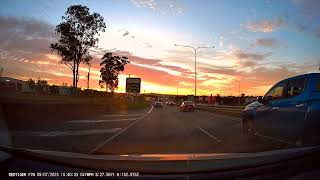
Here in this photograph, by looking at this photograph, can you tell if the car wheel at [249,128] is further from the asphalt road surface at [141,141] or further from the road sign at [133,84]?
the road sign at [133,84]

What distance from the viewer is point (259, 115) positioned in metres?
15.3

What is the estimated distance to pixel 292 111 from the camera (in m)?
12.5

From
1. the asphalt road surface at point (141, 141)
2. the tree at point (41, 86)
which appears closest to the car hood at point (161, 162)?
the asphalt road surface at point (141, 141)

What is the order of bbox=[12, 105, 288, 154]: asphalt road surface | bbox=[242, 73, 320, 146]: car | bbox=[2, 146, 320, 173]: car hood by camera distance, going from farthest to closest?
1. bbox=[12, 105, 288, 154]: asphalt road surface
2. bbox=[242, 73, 320, 146]: car
3. bbox=[2, 146, 320, 173]: car hood

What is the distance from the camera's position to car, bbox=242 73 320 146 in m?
11.6

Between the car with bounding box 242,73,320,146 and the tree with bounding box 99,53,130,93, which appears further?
the tree with bounding box 99,53,130,93

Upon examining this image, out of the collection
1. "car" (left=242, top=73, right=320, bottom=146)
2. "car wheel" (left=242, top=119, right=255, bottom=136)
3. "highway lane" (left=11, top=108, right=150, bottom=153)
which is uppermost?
"car" (left=242, top=73, right=320, bottom=146)

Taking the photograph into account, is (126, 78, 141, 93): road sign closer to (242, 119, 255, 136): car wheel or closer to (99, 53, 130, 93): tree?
(99, 53, 130, 93): tree

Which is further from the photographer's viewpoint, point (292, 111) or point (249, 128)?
point (249, 128)

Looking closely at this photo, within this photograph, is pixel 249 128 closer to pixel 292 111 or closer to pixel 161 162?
pixel 292 111

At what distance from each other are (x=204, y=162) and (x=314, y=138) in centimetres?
605

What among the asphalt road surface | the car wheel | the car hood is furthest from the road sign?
the car hood

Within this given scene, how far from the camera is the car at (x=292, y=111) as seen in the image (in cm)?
1160

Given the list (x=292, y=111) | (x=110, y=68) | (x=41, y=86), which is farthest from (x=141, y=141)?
(x=41, y=86)
